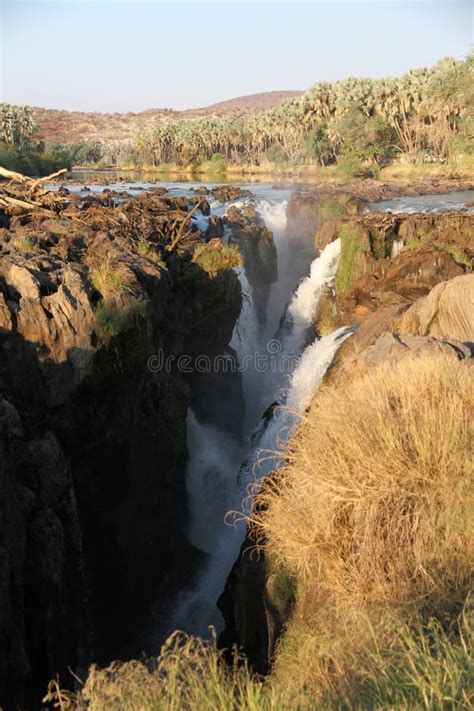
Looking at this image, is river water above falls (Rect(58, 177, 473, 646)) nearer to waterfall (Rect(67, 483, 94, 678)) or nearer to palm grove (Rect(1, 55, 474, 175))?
Result: waterfall (Rect(67, 483, 94, 678))

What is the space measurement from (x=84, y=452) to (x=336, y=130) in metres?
64.7

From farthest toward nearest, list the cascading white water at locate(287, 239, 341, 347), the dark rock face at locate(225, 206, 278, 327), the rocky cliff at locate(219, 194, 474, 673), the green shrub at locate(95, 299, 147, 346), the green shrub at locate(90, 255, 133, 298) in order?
the dark rock face at locate(225, 206, 278, 327) → the cascading white water at locate(287, 239, 341, 347) → the green shrub at locate(90, 255, 133, 298) → the green shrub at locate(95, 299, 147, 346) → the rocky cliff at locate(219, 194, 474, 673)

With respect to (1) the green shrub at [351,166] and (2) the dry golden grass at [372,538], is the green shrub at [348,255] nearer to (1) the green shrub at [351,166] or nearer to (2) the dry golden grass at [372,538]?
(2) the dry golden grass at [372,538]

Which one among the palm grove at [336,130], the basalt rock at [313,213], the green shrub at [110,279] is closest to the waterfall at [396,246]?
the basalt rock at [313,213]

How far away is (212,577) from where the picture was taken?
13.6 meters

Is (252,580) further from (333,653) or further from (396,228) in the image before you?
(396,228)

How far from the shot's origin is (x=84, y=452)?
38.9 feet

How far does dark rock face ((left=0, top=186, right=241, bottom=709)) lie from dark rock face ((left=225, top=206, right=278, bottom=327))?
898 cm

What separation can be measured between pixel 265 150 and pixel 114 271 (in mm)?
80817

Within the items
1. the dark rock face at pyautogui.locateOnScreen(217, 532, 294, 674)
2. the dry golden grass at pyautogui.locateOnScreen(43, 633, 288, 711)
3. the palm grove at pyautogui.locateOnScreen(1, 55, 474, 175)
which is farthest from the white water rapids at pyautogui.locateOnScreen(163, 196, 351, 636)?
the palm grove at pyautogui.locateOnScreen(1, 55, 474, 175)

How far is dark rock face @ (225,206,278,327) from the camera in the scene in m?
25.2

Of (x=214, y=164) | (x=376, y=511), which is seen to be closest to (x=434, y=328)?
(x=376, y=511)

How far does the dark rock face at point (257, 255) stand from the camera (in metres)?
25.2

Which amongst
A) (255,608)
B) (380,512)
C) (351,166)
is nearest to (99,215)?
(255,608)
